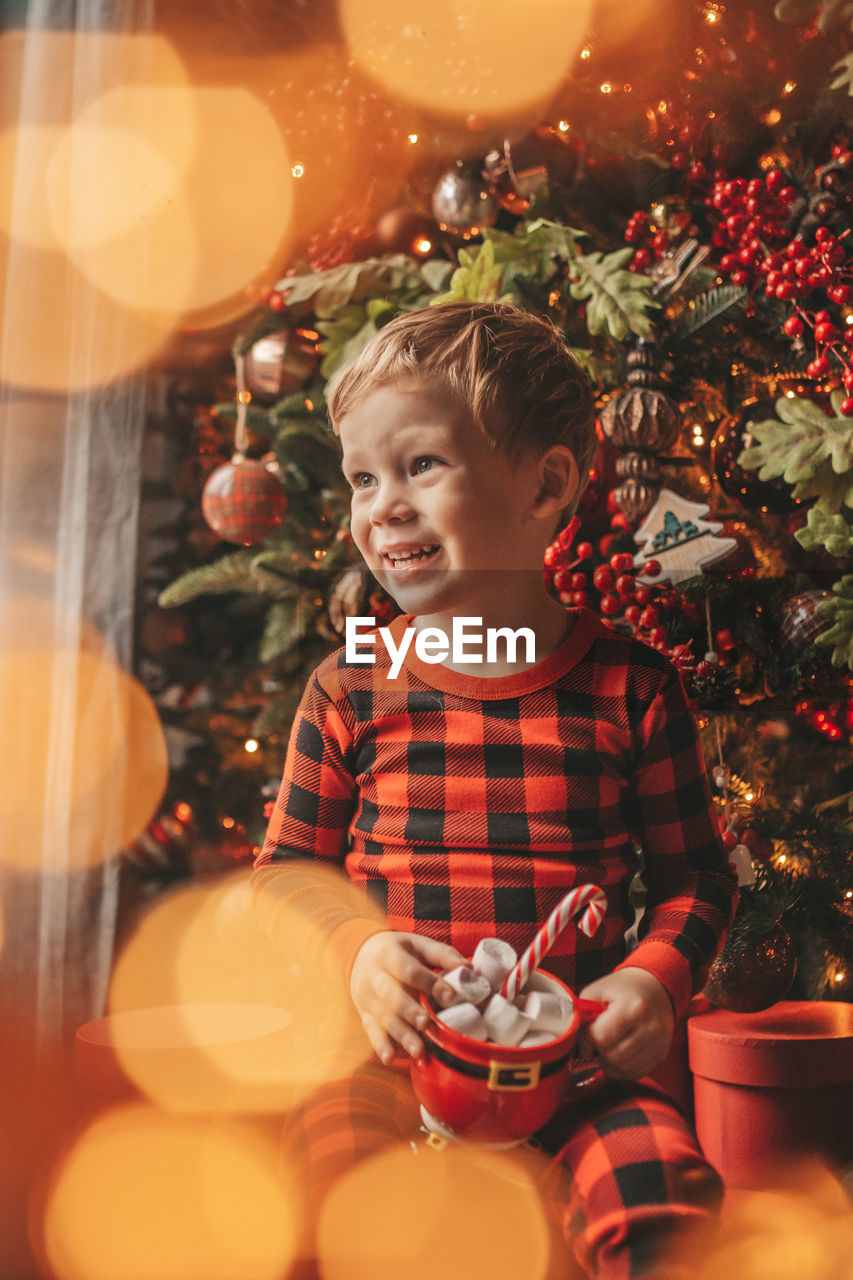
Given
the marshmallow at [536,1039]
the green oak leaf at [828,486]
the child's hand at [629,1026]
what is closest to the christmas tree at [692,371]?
the green oak leaf at [828,486]

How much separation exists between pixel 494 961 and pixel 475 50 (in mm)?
1000

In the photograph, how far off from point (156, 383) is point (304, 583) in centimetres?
36

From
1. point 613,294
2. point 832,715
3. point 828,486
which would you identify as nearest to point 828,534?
point 828,486

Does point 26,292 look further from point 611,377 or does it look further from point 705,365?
point 705,365

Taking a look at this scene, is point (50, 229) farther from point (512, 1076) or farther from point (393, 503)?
point (512, 1076)

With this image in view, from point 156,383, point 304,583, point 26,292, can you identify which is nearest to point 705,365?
point 304,583

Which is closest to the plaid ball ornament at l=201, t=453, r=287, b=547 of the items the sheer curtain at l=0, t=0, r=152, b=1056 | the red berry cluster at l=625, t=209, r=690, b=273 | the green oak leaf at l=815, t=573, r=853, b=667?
the sheer curtain at l=0, t=0, r=152, b=1056

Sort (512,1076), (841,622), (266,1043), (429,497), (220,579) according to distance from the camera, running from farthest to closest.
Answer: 1. (220,579)
2. (841,622)
3. (266,1043)
4. (429,497)
5. (512,1076)

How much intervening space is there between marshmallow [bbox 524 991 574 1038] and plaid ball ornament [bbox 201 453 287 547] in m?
0.69

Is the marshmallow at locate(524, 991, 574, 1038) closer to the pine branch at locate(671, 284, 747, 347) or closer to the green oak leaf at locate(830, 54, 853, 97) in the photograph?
the pine branch at locate(671, 284, 747, 347)

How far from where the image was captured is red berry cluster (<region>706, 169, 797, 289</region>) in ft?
3.26

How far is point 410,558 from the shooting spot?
0.64 m

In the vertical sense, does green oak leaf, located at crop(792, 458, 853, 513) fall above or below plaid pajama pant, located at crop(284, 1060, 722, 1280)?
above

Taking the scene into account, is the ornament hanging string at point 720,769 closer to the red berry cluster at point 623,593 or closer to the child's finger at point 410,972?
the red berry cluster at point 623,593
